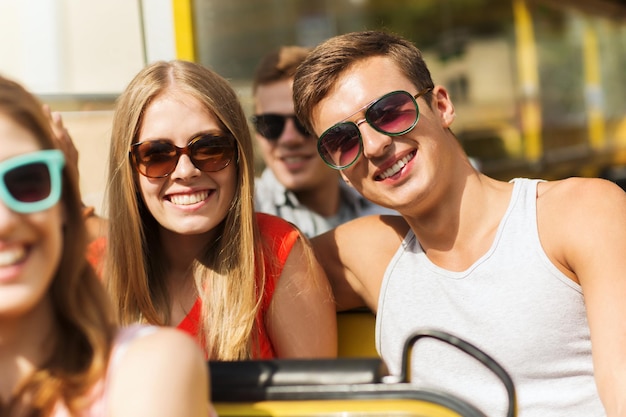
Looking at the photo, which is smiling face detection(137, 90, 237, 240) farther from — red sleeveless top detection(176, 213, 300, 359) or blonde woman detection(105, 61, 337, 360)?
red sleeveless top detection(176, 213, 300, 359)

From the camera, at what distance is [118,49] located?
291 cm

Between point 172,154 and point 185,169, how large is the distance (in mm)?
47

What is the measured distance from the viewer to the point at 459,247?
1.91 meters

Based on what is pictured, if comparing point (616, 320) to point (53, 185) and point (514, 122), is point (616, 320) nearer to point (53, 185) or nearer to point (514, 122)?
point (53, 185)

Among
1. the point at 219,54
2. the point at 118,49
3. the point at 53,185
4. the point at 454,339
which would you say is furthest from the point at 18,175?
the point at 219,54

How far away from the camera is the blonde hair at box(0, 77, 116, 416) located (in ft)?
3.70

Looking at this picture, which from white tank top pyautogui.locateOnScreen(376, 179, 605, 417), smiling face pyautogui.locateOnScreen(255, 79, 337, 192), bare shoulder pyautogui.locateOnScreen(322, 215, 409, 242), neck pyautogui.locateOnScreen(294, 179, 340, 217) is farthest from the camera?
neck pyautogui.locateOnScreen(294, 179, 340, 217)

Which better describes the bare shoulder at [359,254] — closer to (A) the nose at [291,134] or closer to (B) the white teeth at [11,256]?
(A) the nose at [291,134]

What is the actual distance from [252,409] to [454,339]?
1.09 feet

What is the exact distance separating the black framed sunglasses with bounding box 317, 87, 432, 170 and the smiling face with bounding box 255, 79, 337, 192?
104 cm

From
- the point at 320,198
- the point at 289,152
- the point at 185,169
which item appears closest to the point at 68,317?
the point at 185,169

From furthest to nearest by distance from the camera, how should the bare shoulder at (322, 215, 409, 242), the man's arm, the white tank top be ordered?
the bare shoulder at (322, 215, 409, 242), the white tank top, the man's arm

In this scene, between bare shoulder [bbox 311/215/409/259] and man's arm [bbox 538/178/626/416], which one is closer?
man's arm [bbox 538/178/626/416]

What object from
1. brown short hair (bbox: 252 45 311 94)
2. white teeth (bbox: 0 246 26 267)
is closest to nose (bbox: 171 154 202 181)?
white teeth (bbox: 0 246 26 267)
